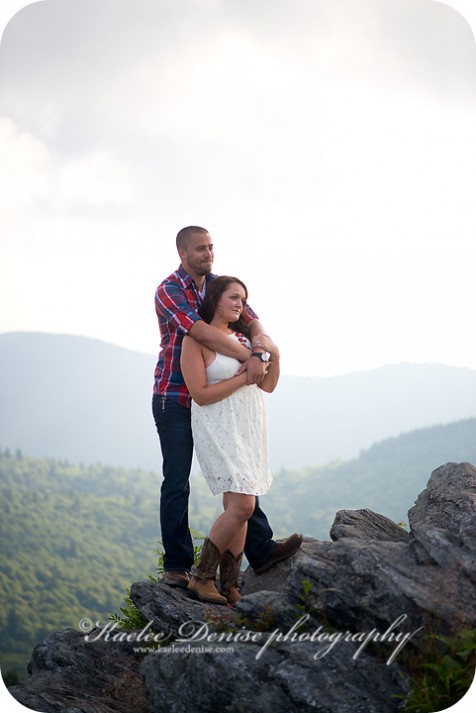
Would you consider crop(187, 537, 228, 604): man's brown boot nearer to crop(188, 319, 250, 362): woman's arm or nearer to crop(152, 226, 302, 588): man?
crop(152, 226, 302, 588): man

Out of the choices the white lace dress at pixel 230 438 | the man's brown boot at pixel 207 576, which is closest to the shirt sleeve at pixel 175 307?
the white lace dress at pixel 230 438

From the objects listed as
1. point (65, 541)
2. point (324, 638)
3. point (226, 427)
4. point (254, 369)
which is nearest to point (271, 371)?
point (254, 369)

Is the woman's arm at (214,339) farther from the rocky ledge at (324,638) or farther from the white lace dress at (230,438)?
the rocky ledge at (324,638)

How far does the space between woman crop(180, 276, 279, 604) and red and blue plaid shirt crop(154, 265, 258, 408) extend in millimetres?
242

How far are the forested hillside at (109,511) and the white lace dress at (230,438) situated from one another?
82.0 ft

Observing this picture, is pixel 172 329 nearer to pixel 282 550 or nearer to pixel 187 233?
pixel 187 233

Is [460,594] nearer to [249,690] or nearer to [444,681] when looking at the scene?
[444,681]

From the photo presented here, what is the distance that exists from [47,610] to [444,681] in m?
28.0

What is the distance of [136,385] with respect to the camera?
374 ft

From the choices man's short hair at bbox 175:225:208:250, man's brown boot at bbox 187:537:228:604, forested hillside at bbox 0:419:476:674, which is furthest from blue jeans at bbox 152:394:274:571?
forested hillside at bbox 0:419:476:674

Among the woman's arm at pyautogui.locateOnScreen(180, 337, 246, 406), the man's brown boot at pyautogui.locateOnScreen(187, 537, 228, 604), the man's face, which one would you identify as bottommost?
the man's brown boot at pyautogui.locateOnScreen(187, 537, 228, 604)

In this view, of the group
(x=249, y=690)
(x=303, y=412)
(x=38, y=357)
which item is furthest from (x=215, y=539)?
(x=38, y=357)

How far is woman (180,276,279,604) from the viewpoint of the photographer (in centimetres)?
580

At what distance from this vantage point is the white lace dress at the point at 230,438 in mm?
5816
